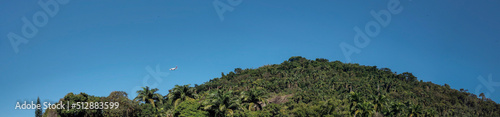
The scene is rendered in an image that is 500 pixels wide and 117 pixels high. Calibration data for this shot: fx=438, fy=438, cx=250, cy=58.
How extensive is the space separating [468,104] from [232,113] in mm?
145407

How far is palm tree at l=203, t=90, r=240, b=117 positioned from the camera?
228 feet

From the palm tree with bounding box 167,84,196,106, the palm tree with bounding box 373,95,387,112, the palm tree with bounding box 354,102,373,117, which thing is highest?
the palm tree with bounding box 167,84,196,106

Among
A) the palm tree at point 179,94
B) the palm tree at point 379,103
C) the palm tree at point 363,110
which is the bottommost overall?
the palm tree at point 363,110

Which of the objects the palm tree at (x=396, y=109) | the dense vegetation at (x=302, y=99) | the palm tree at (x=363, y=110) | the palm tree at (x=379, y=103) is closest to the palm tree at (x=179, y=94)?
the dense vegetation at (x=302, y=99)

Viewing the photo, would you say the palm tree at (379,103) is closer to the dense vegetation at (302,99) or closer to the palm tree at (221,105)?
the dense vegetation at (302,99)

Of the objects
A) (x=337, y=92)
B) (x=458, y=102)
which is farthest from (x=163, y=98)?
(x=458, y=102)

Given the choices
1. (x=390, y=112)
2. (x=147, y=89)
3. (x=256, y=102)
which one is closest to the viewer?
(x=256, y=102)

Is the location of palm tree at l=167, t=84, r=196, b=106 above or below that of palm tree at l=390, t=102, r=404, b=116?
above

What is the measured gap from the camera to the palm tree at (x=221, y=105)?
69.6m

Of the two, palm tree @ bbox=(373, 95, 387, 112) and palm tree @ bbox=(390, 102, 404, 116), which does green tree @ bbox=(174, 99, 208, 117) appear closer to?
palm tree @ bbox=(373, 95, 387, 112)

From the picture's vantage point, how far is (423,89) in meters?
190

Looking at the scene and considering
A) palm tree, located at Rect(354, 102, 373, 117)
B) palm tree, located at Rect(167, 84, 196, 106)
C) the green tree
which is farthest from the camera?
palm tree, located at Rect(354, 102, 373, 117)

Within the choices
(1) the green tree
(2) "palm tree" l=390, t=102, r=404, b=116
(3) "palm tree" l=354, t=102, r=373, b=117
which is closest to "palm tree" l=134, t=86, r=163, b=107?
(1) the green tree

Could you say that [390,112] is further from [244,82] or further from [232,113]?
[244,82]
